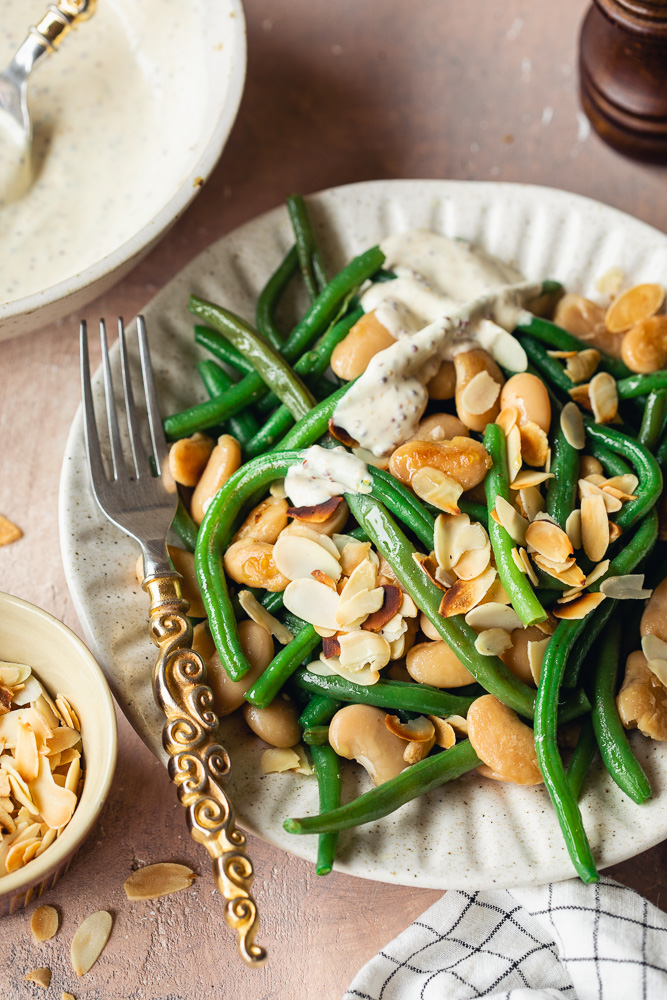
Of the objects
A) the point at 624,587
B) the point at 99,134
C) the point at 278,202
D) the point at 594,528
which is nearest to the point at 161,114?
the point at 99,134

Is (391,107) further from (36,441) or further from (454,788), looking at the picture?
(454,788)

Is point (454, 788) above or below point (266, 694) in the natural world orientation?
below

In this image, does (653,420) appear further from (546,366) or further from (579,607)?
(579,607)

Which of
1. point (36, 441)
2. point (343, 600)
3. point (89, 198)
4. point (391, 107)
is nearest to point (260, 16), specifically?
point (391, 107)

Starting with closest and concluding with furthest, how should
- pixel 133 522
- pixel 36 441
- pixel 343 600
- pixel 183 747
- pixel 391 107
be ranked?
pixel 183 747 → pixel 343 600 → pixel 133 522 → pixel 36 441 → pixel 391 107

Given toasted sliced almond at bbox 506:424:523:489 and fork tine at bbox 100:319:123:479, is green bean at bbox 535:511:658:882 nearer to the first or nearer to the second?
toasted sliced almond at bbox 506:424:523:489

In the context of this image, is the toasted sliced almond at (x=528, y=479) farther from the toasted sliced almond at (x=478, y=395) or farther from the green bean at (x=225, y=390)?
the green bean at (x=225, y=390)

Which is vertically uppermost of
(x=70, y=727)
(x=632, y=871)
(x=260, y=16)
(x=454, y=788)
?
(x=260, y=16)
